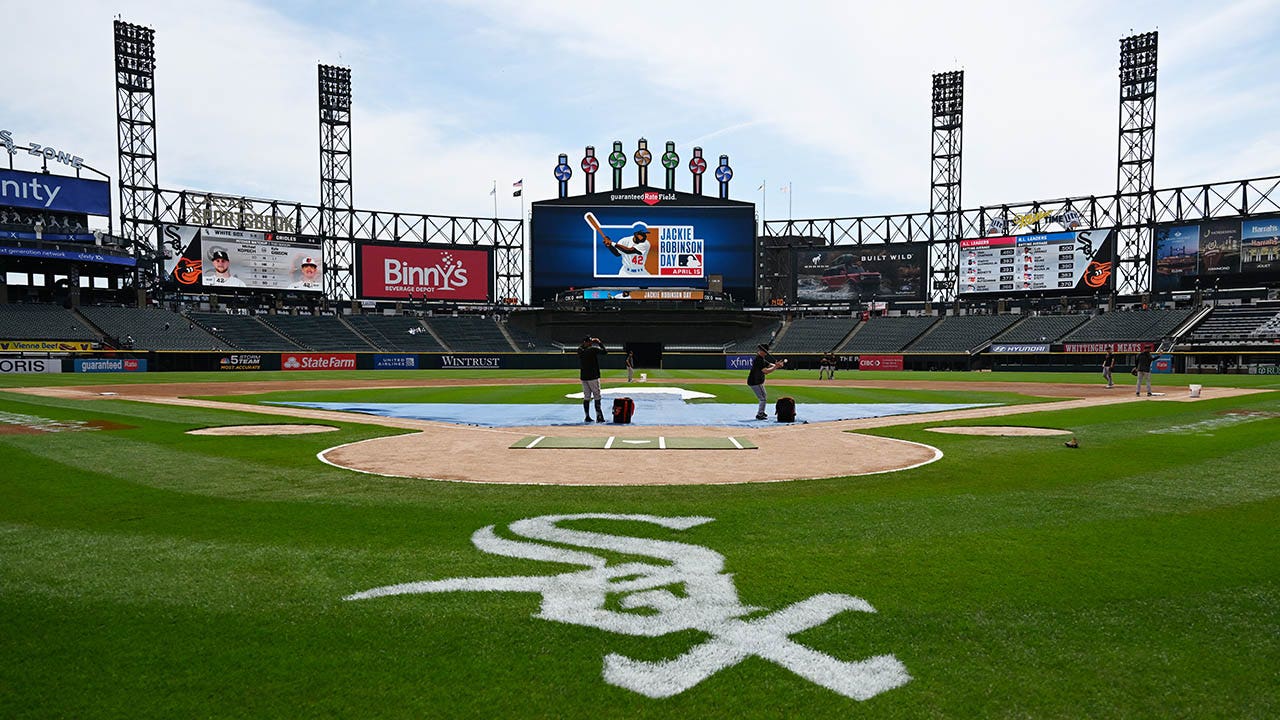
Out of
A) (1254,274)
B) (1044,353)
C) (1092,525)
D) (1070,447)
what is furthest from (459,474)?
(1254,274)

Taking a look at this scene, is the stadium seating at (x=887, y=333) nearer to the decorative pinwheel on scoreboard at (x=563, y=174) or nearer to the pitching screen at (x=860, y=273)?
the pitching screen at (x=860, y=273)

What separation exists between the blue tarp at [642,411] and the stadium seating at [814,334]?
47.2 m

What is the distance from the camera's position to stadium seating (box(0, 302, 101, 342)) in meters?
51.9

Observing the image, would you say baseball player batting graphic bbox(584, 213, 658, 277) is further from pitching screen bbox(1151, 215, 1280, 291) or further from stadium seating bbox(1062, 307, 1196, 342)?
pitching screen bbox(1151, 215, 1280, 291)

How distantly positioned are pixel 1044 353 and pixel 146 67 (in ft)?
255

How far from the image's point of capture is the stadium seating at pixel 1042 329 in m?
63.0

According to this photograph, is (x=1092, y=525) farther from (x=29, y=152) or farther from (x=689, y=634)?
(x=29, y=152)

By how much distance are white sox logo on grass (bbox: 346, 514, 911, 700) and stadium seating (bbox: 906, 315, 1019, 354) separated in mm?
63450

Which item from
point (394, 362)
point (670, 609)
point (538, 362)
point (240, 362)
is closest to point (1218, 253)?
point (538, 362)

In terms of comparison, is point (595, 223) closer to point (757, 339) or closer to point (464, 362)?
point (757, 339)

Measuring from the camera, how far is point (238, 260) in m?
66.9

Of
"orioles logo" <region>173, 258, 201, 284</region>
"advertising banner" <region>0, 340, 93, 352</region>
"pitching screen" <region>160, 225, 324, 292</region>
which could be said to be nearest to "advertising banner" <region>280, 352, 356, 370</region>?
"advertising banner" <region>0, 340, 93, 352</region>

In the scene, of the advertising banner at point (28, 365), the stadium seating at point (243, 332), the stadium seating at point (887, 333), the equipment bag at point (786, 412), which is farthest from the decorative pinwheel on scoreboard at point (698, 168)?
the equipment bag at point (786, 412)

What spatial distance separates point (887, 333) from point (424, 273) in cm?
4687
